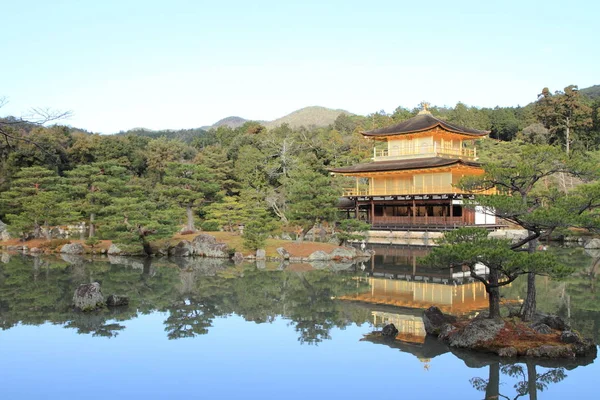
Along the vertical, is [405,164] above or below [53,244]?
above

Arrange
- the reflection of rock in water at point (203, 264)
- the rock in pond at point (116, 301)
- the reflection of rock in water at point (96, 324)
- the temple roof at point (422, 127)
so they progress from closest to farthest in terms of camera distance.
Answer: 1. the reflection of rock in water at point (96, 324)
2. the rock in pond at point (116, 301)
3. the reflection of rock in water at point (203, 264)
4. the temple roof at point (422, 127)

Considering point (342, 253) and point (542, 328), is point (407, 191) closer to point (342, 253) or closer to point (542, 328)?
point (342, 253)

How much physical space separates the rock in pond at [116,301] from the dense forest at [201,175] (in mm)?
3804

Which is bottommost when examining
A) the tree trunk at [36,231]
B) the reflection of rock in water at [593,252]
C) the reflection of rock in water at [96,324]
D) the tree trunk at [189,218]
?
the reflection of rock in water at [593,252]

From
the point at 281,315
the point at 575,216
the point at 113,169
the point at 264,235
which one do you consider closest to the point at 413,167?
the point at 264,235

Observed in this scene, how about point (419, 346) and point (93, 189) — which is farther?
Result: point (93, 189)

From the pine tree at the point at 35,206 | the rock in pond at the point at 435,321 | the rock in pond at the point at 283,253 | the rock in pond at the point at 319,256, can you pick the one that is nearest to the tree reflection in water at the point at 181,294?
the rock in pond at the point at 435,321

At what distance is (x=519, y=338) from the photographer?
31.8 feet

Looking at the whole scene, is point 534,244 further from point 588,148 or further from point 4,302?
point 588,148

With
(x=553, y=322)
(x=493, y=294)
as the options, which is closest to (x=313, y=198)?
(x=493, y=294)

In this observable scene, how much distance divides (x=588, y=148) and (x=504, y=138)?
39.8 ft

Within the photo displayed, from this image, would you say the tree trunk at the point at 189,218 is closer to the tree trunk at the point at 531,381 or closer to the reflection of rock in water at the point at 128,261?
the reflection of rock in water at the point at 128,261

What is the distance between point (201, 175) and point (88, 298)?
15.6 metres

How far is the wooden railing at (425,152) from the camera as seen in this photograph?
3222 cm
